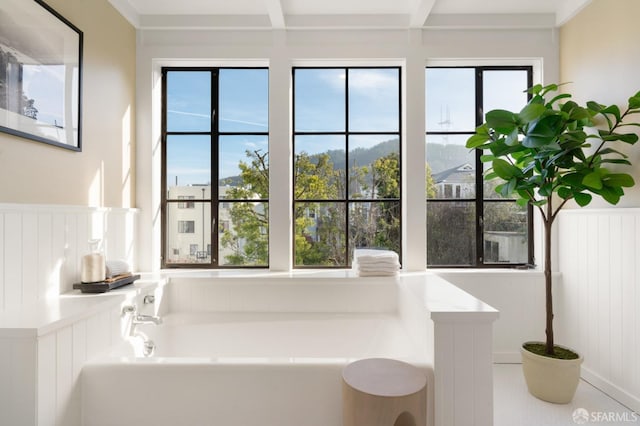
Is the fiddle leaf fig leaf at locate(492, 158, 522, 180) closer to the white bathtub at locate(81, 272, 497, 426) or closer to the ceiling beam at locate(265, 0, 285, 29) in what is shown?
the white bathtub at locate(81, 272, 497, 426)

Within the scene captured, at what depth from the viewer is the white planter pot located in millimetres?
1939

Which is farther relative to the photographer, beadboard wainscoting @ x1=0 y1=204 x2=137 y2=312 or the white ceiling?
the white ceiling

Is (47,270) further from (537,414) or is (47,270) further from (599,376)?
(599,376)

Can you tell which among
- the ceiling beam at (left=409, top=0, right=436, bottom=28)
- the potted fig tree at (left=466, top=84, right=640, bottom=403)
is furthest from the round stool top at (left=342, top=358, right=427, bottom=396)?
the ceiling beam at (left=409, top=0, right=436, bottom=28)

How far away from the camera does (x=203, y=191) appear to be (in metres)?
2.75

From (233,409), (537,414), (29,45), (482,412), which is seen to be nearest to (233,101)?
(29,45)

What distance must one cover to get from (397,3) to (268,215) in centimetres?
190

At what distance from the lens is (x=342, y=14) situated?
254cm

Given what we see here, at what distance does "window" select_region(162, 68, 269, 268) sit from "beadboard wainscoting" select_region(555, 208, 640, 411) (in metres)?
2.34

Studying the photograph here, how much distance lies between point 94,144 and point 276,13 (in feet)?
5.05

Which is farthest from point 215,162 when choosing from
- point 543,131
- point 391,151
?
point 543,131

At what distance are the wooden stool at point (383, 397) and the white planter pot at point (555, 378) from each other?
1.16m

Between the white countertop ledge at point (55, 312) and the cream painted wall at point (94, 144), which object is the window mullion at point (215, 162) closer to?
the cream painted wall at point (94, 144)

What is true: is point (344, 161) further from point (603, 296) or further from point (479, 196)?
point (603, 296)
